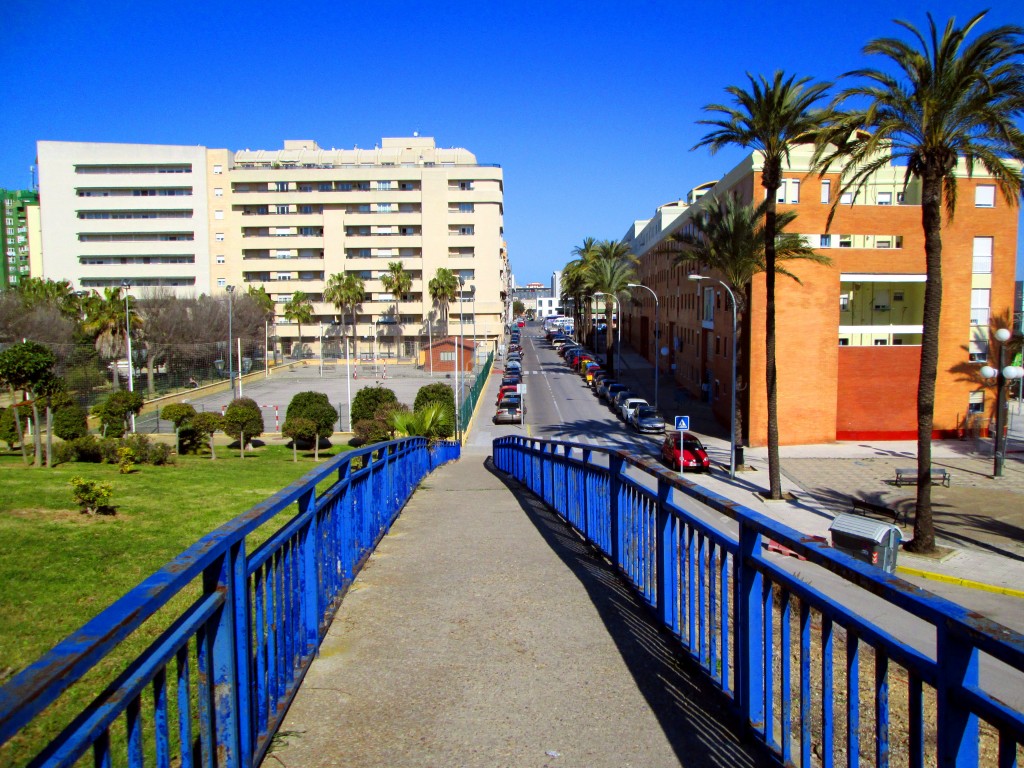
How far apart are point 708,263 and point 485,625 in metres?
33.2

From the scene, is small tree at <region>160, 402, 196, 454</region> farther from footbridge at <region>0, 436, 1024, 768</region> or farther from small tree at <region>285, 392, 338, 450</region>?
footbridge at <region>0, 436, 1024, 768</region>

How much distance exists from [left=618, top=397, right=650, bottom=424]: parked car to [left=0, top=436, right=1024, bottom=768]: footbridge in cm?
4064

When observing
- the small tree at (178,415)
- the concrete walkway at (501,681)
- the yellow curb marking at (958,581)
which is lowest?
the yellow curb marking at (958,581)

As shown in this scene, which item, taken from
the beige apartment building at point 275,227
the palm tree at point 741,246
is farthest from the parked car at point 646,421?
the beige apartment building at point 275,227

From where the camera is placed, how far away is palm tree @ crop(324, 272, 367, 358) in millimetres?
87350

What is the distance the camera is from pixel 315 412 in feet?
117

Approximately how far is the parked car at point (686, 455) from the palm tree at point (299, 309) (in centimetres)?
6191

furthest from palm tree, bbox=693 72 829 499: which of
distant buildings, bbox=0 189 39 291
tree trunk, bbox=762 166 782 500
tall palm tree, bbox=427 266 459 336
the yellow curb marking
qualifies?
distant buildings, bbox=0 189 39 291

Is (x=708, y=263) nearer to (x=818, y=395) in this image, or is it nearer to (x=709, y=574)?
(x=818, y=395)

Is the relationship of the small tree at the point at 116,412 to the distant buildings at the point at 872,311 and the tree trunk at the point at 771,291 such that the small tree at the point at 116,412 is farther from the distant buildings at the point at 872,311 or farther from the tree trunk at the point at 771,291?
the distant buildings at the point at 872,311

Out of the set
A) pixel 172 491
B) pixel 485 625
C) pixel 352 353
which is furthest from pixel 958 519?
pixel 352 353

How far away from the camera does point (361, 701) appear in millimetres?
4469

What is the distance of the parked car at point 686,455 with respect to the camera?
33562 millimetres

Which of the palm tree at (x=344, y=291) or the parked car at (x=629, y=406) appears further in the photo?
the palm tree at (x=344, y=291)
